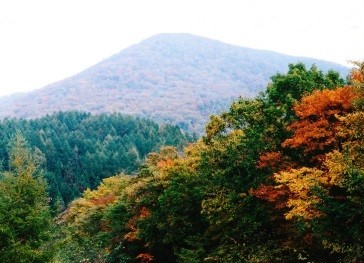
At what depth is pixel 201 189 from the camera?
29688mm

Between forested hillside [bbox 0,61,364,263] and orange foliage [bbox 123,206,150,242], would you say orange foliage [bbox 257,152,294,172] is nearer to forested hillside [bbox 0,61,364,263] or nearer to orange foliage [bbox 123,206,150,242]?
forested hillside [bbox 0,61,364,263]

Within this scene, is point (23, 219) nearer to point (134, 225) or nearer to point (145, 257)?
point (145, 257)

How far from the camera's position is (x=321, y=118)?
2255 cm

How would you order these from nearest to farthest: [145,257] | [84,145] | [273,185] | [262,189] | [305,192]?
[305,192], [262,189], [273,185], [145,257], [84,145]

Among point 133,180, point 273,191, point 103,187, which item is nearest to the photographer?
point 273,191

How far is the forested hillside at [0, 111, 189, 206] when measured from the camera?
12571 centimetres

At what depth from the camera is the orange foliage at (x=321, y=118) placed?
2239 cm

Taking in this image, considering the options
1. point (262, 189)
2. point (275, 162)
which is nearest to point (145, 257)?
point (262, 189)

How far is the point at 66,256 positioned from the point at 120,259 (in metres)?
6.09

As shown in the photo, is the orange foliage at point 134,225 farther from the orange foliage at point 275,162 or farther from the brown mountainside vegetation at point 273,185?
the orange foliage at point 275,162

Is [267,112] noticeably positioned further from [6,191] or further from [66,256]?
[66,256]

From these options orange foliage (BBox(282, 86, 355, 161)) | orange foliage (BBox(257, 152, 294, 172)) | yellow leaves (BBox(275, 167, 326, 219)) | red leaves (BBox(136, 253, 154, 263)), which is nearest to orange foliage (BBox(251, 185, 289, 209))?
orange foliage (BBox(257, 152, 294, 172))

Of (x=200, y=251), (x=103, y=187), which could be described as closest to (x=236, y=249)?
(x=200, y=251)

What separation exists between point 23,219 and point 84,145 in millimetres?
132255
